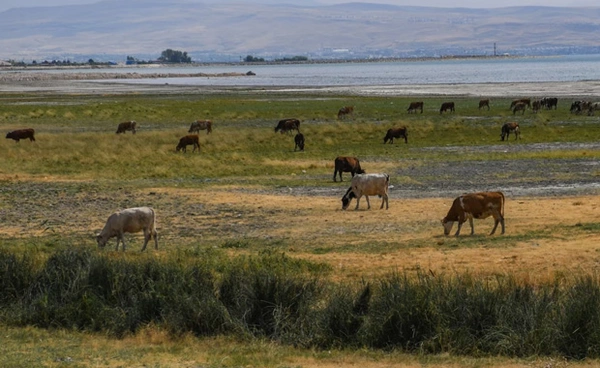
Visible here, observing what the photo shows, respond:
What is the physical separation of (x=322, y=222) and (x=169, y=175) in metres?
11.8

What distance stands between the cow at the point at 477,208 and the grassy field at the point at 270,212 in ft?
1.37

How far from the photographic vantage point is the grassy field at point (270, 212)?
13.9 meters

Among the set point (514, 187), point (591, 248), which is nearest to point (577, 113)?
point (514, 187)

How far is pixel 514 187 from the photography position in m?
29.5

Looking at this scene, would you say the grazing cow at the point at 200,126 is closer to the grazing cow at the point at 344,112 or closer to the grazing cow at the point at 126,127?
the grazing cow at the point at 126,127

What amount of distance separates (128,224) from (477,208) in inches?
299

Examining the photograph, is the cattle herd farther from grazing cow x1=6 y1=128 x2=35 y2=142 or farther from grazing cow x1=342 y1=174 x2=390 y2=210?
grazing cow x1=6 y1=128 x2=35 y2=142

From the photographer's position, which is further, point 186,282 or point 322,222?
point 322,222

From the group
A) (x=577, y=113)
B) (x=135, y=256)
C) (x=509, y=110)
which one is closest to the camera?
(x=135, y=256)

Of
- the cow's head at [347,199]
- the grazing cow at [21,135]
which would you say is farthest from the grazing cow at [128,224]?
the grazing cow at [21,135]

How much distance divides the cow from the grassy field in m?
0.42

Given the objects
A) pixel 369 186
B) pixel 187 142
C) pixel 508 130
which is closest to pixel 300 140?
pixel 187 142

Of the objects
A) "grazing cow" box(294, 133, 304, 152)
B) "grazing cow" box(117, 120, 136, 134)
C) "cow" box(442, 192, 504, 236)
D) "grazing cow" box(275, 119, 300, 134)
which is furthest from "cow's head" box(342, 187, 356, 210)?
"grazing cow" box(117, 120, 136, 134)

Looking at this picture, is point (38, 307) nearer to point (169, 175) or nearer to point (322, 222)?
point (322, 222)
